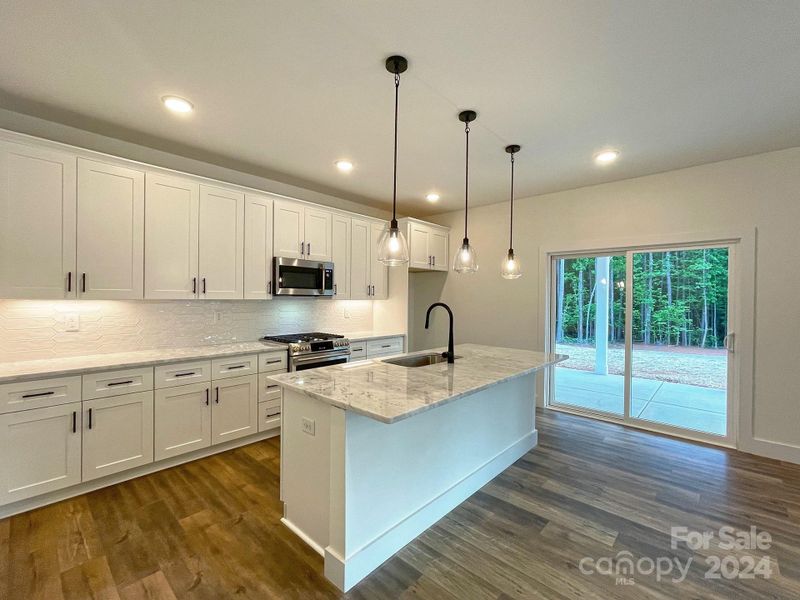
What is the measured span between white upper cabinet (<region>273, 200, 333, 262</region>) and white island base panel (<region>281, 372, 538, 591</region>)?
213 centimetres

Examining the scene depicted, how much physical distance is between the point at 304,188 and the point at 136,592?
376 cm

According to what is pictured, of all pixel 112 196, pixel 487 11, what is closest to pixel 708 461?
pixel 487 11

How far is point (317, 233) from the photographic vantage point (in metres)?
4.04

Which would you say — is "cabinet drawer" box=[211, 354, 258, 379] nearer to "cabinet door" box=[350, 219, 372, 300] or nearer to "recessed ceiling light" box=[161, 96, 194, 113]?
"cabinet door" box=[350, 219, 372, 300]

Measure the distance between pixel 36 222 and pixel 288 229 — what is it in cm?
190

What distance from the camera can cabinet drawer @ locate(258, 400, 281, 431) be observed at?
11.0ft

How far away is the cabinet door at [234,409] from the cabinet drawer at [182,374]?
0.43 ft

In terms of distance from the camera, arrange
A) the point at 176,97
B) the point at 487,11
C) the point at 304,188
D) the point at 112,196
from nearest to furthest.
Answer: the point at 487,11 < the point at 176,97 < the point at 112,196 < the point at 304,188

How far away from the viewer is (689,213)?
11.5 ft

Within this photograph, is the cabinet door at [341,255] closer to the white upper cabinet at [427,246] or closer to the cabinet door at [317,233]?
the cabinet door at [317,233]

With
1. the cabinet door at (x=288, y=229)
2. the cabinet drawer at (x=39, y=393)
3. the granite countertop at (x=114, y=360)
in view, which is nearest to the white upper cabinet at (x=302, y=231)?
the cabinet door at (x=288, y=229)

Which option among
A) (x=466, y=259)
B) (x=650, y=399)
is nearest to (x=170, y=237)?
(x=466, y=259)

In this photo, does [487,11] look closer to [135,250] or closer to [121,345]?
[135,250]

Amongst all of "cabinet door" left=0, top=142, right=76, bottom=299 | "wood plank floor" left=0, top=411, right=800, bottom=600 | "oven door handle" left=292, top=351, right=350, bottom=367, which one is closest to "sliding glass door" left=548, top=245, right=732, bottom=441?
"wood plank floor" left=0, top=411, right=800, bottom=600
